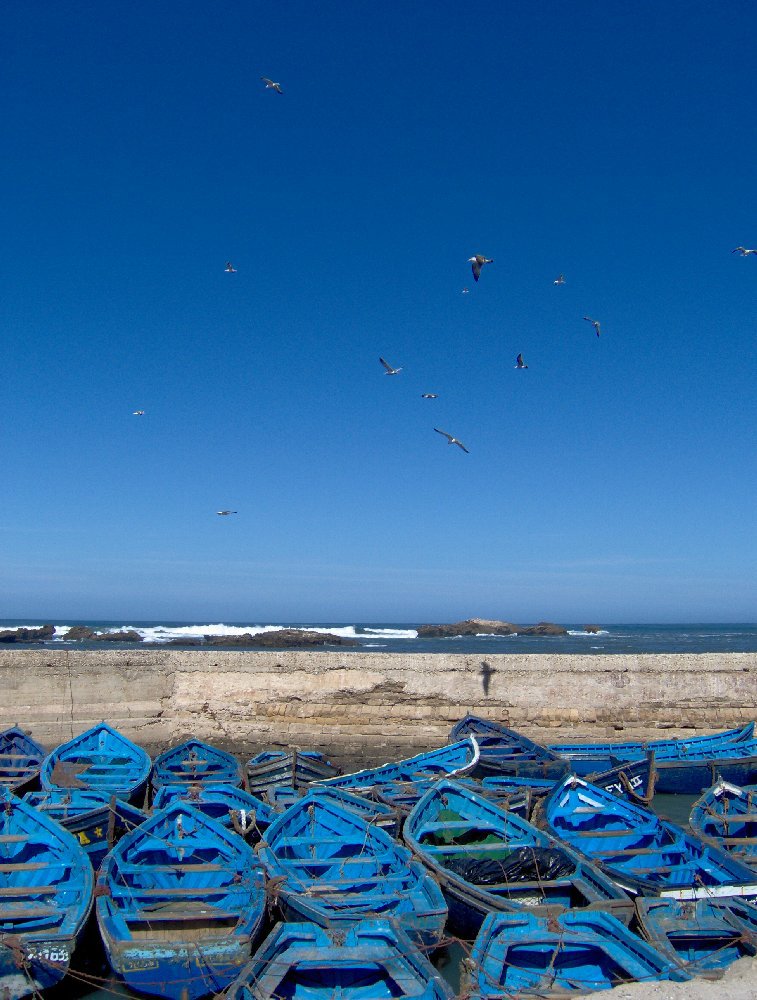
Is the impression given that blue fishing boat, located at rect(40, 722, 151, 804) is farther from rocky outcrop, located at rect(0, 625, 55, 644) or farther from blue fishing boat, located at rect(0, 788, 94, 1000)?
rocky outcrop, located at rect(0, 625, 55, 644)

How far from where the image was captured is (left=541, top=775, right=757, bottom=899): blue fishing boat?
6520 millimetres

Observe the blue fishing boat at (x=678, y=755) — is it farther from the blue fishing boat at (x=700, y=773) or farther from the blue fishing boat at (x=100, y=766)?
the blue fishing boat at (x=100, y=766)

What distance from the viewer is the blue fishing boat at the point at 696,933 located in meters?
5.38

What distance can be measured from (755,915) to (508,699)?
28.3 feet

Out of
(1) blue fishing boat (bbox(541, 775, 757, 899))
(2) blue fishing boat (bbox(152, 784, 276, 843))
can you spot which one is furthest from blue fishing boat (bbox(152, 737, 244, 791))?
(1) blue fishing boat (bbox(541, 775, 757, 899))

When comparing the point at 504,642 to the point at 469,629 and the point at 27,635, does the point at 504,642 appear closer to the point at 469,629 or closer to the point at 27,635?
the point at 469,629

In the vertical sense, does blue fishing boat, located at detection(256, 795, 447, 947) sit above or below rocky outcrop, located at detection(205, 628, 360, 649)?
above

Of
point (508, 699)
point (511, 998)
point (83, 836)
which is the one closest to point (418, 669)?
point (508, 699)

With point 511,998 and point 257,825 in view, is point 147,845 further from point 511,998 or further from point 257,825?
point 511,998

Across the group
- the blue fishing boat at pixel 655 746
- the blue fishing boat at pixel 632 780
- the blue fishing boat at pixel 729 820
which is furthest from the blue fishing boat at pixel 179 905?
the blue fishing boat at pixel 655 746

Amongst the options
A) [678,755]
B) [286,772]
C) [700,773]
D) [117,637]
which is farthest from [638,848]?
[117,637]

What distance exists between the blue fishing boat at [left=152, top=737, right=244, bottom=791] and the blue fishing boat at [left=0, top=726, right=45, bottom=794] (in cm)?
168

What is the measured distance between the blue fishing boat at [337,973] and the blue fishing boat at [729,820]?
153 inches

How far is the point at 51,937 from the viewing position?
5414 millimetres
